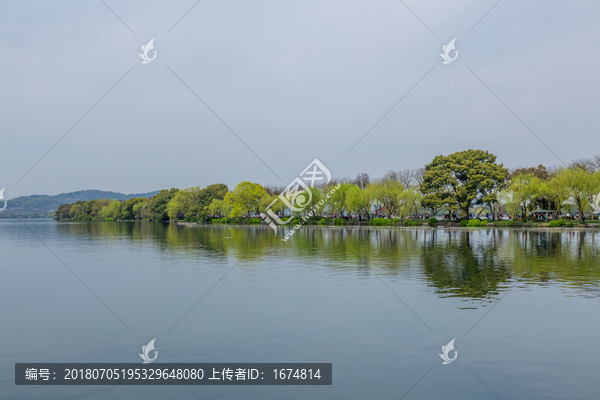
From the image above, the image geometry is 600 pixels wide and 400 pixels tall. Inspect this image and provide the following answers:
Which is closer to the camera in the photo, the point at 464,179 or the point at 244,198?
the point at 464,179

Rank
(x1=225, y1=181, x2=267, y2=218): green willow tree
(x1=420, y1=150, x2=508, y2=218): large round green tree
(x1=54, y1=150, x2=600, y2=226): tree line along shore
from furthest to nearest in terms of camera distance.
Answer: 1. (x1=225, y1=181, x2=267, y2=218): green willow tree
2. (x1=420, y1=150, x2=508, y2=218): large round green tree
3. (x1=54, y1=150, x2=600, y2=226): tree line along shore

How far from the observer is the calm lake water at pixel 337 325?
695cm

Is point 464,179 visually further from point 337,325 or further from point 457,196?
point 337,325

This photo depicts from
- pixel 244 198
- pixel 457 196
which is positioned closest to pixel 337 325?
pixel 457 196

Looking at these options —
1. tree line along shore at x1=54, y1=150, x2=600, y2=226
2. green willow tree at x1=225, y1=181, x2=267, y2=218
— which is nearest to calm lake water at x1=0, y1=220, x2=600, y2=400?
tree line along shore at x1=54, y1=150, x2=600, y2=226

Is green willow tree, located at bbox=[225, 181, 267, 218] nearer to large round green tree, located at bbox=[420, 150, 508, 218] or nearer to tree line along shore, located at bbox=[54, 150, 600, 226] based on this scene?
tree line along shore, located at bbox=[54, 150, 600, 226]

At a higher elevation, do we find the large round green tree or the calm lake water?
the large round green tree

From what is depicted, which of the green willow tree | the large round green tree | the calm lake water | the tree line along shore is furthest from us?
the green willow tree

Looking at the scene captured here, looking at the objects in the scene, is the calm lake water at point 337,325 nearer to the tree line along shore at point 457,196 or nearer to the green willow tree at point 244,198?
the tree line along shore at point 457,196

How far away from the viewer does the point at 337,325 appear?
10109 mm

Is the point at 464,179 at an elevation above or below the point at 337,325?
above

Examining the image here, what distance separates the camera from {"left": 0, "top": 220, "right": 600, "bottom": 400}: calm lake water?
274 inches

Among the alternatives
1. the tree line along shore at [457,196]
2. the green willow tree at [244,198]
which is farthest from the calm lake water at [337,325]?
the green willow tree at [244,198]

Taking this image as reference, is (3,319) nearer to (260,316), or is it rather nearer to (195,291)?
(195,291)
